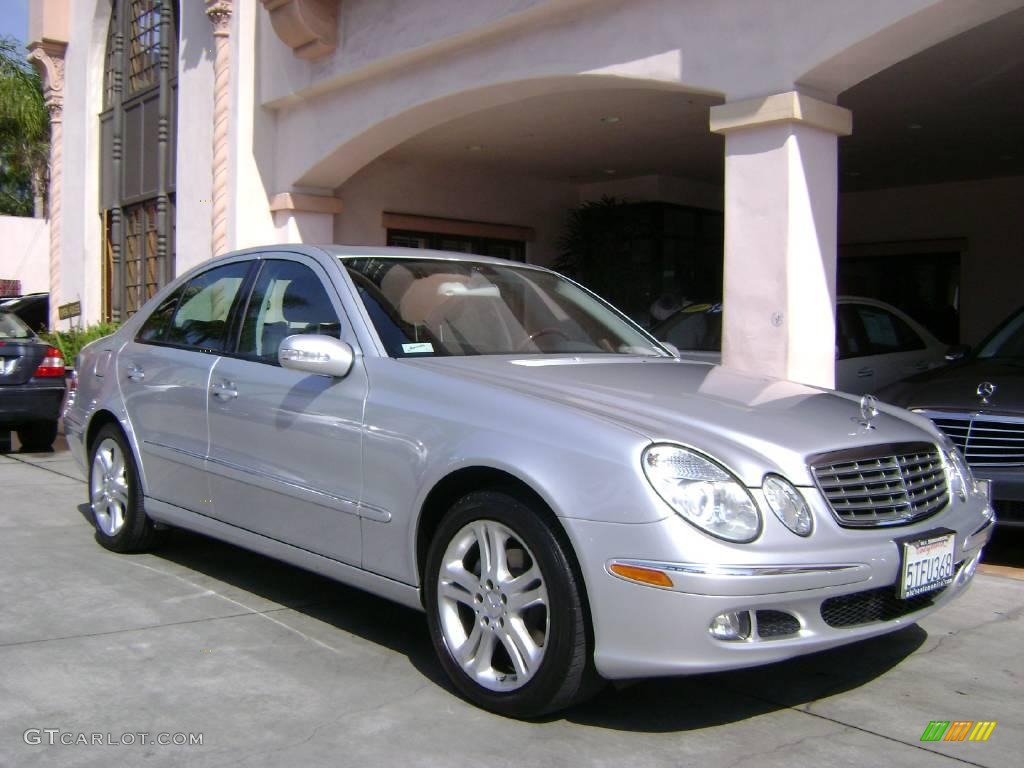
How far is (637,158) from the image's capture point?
13562 mm

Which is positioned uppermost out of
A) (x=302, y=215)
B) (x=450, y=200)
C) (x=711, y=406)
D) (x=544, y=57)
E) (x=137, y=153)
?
(x=137, y=153)

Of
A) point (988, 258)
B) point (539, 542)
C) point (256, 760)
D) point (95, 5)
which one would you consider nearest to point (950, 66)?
point (988, 258)

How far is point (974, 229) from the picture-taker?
14.4 m

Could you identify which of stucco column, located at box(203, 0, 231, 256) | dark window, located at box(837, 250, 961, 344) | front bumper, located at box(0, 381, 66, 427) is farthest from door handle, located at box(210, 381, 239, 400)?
dark window, located at box(837, 250, 961, 344)

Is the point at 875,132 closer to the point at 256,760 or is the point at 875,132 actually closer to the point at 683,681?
the point at 683,681

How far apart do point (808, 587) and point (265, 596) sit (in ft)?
8.88

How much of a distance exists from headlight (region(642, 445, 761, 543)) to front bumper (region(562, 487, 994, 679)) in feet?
0.16

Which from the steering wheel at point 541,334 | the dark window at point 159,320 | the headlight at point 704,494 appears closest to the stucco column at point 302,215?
the dark window at point 159,320

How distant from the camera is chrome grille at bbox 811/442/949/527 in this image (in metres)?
3.33

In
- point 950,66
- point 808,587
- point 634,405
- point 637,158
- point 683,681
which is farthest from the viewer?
point 637,158

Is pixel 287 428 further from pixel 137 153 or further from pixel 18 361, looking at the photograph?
pixel 137 153

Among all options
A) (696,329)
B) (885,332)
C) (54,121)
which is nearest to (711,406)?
(696,329)

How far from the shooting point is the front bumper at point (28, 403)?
923 cm

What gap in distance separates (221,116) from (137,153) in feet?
13.5
